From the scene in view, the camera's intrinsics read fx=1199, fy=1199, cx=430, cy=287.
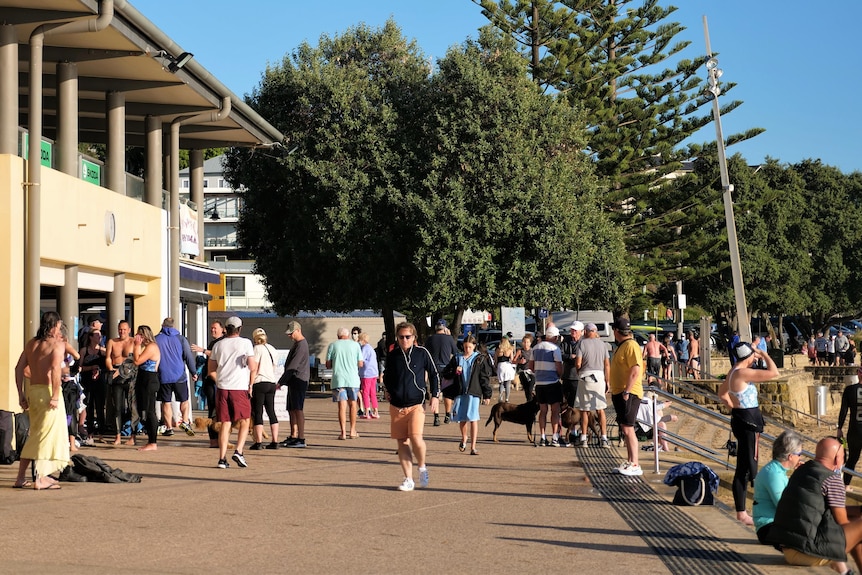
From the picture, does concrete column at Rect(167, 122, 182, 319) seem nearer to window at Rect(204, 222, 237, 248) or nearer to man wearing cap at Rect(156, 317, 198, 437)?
man wearing cap at Rect(156, 317, 198, 437)

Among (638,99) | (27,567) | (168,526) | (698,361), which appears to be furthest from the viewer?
(638,99)

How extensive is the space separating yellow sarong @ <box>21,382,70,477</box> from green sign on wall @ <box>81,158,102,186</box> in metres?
8.42

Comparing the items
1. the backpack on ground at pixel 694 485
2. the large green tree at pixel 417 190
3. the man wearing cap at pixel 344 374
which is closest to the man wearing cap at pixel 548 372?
the man wearing cap at pixel 344 374

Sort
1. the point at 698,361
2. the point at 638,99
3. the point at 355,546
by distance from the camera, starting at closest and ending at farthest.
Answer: the point at 355,546, the point at 698,361, the point at 638,99

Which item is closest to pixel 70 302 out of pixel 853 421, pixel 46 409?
pixel 46 409

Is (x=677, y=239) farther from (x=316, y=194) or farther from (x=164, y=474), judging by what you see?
(x=164, y=474)

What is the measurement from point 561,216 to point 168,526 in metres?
25.5

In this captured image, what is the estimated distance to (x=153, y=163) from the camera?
892 inches

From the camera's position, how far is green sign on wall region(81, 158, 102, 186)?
1892 cm

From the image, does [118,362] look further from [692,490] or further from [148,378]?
[692,490]

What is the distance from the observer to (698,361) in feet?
137

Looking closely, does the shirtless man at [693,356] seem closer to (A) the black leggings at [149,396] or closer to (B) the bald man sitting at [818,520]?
(A) the black leggings at [149,396]

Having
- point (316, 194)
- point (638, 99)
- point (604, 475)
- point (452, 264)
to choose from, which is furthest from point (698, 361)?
point (604, 475)

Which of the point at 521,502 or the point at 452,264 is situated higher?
the point at 452,264
